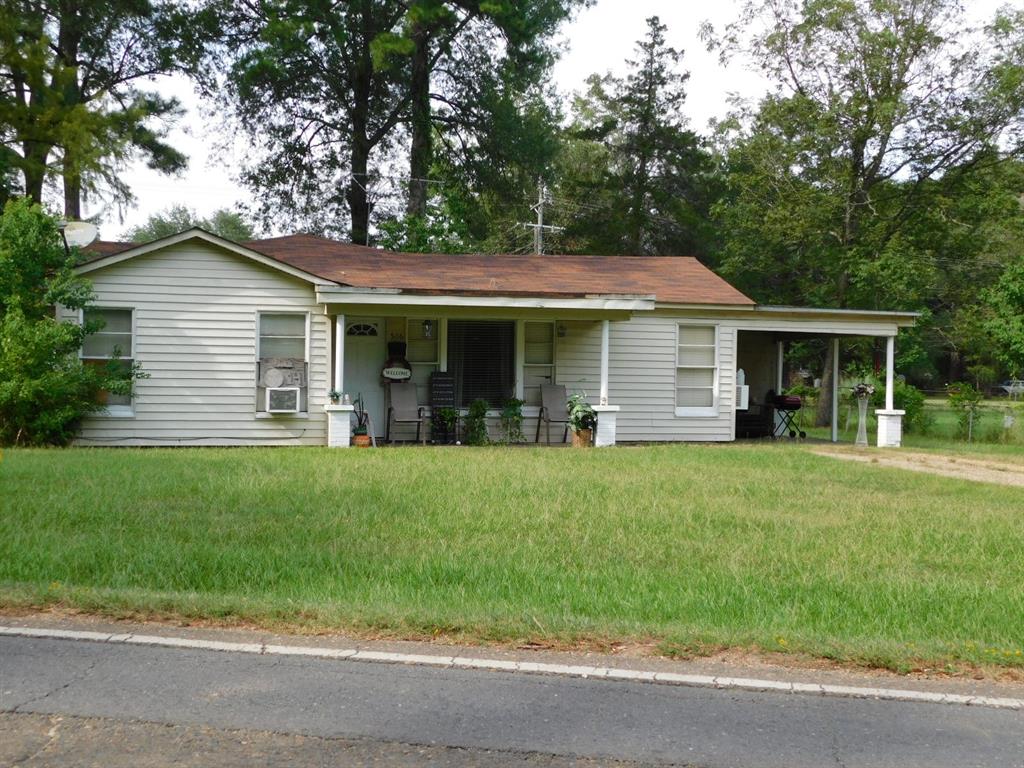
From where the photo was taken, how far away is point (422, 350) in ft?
60.5

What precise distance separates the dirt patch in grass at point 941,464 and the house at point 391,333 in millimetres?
2207

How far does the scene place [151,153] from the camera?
3139cm

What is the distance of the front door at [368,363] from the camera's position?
18344 mm

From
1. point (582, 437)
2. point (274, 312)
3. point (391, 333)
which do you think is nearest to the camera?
point (274, 312)

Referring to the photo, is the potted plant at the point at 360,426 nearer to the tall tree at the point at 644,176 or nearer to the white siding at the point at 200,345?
the white siding at the point at 200,345

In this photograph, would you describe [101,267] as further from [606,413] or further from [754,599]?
[754,599]

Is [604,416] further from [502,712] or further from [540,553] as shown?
[502,712]

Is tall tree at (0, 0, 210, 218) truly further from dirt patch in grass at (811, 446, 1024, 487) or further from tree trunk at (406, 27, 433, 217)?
dirt patch in grass at (811, 446, 1024, 487)

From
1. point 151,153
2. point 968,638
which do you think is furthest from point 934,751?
point 151,153

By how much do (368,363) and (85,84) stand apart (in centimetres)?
1783

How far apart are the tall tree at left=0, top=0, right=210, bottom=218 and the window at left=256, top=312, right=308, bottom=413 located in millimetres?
11924

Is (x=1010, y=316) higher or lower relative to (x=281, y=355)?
higher

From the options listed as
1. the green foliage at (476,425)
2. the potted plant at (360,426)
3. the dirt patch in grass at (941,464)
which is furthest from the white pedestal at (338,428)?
the dirt patch in grass at (941,464)

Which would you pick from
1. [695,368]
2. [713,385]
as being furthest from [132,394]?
[713,385]
